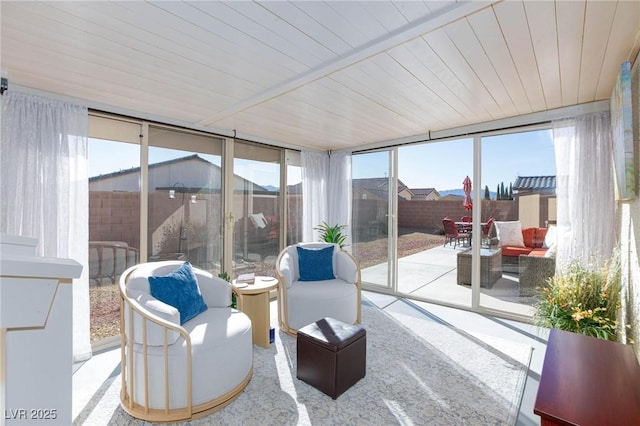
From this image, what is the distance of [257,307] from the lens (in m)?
3.07

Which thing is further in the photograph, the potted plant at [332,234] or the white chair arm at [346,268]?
the potted plant at [332,234]

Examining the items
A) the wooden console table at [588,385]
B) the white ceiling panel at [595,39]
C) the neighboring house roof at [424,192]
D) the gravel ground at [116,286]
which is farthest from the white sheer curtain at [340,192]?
the wooden console table at [588,385]

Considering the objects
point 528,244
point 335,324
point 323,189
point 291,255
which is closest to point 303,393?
point 335,324

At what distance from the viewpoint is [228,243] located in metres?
4.30

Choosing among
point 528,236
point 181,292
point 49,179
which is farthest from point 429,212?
point 49,179

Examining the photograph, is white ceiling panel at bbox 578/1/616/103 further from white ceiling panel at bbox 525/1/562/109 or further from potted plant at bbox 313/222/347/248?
potted plant at bbox 313/222/347/248

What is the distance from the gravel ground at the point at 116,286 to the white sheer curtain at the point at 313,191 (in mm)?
837

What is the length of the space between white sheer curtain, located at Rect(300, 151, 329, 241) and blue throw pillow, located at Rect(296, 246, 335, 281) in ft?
4.26

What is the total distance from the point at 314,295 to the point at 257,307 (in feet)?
2.05

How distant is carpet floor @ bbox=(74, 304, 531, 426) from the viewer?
209 centimetres

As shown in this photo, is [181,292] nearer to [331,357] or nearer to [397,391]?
[331,357]

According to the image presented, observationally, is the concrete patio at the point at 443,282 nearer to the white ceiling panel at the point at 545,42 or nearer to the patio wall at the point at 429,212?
the patio wall at the point at 429,212

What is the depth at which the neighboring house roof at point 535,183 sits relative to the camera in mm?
3488

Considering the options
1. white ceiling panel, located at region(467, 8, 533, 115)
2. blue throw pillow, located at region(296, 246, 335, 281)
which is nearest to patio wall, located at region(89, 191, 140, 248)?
→ blue throw pillow, located at region(296, 246, 335, 281)
